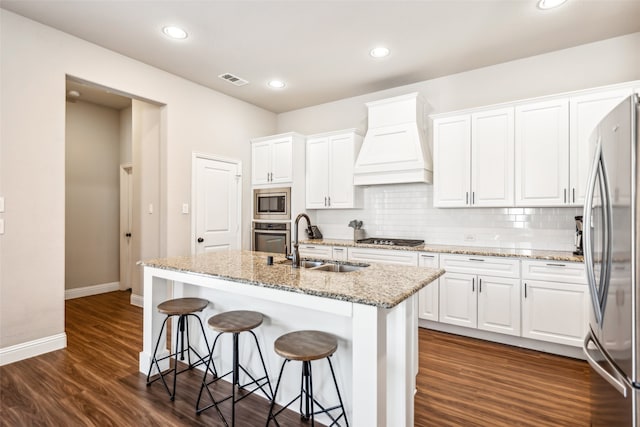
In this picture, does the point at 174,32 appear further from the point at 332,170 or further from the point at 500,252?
the point at 500,252

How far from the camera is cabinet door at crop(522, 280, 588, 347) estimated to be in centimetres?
286

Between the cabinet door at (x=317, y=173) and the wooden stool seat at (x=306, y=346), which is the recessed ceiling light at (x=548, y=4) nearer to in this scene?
the cabinet door at (x=317, y=173)

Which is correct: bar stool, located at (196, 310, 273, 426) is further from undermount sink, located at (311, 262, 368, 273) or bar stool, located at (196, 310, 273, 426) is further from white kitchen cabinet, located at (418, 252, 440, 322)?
Result: white kitchen cabinet, located at (418, 252, 440, 322)

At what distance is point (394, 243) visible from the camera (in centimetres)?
406

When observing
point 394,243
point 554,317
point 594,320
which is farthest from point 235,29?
point 554,317

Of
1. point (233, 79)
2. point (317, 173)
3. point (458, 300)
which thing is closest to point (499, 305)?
point (458, 300)

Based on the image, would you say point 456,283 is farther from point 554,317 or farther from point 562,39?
point 562,39

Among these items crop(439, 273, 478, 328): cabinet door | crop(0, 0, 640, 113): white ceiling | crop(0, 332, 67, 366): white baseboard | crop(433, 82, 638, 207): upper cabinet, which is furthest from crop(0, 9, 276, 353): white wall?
crop(439, 273, 478, 328): cabinet door

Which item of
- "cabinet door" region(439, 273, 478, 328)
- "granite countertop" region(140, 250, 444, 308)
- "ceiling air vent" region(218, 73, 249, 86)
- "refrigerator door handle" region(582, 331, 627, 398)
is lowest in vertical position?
"cabinet door" region(439, 273, 478, 328)

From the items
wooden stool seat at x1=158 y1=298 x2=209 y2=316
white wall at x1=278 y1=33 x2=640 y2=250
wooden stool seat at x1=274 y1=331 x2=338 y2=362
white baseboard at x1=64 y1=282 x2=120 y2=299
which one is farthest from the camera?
white baseboard at x1=64 y1=282 x2=120 y2=299

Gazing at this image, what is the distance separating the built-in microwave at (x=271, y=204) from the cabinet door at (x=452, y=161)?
6.65ft

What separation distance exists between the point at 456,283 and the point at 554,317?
86cm

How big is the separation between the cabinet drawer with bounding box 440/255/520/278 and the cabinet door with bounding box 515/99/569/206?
2.15ft

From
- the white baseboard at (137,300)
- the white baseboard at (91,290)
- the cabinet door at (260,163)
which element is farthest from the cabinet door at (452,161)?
the white baseboard at (91,290)
